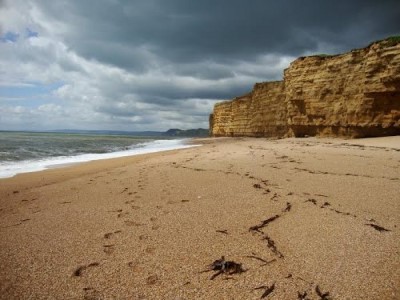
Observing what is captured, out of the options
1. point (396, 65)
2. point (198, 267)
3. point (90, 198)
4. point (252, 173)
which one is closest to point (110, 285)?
point (198, 267)

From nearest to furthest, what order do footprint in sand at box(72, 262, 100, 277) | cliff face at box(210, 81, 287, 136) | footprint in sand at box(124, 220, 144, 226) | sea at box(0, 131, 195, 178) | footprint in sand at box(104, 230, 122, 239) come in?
footprint in sand at box(72, 262, 100, 277)
footprint in sand at box(104, 230, 122, 239)
footprint in sand at box(124, 220, 144, 226)
sea at box(0, 131, 195, 178)
cliff face at box(210, 81, 287, 136)

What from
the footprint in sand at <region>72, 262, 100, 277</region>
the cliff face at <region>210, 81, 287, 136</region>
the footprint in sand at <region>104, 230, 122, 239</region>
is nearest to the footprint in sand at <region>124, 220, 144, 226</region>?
the footprint in sand at <region>104, 230, 122, 239</region>

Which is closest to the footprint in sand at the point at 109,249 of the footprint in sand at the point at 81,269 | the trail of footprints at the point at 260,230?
the trail of footprints at the point at 260,230

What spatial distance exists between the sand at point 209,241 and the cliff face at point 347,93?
1144 cm

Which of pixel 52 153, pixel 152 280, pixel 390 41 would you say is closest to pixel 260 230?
pixel 152 280

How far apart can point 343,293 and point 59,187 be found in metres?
5.64

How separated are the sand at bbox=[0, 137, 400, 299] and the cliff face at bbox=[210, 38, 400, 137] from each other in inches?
450

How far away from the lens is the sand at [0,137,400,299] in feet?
7.13

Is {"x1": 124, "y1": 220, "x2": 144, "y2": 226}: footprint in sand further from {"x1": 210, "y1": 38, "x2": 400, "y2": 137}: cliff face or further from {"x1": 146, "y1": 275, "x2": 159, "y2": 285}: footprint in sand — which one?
{"x1": 210, "y1": 38, "x2": 400, "y2": 137}: cliff face

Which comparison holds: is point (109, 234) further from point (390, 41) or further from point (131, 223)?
point (390, 41)

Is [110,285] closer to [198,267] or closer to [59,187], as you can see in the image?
[198,267]

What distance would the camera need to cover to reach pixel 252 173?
20.3ft

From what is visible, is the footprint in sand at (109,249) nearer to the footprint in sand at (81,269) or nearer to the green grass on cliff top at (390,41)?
the footprint in sand at (81,269)

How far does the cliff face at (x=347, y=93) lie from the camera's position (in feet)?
48.1
